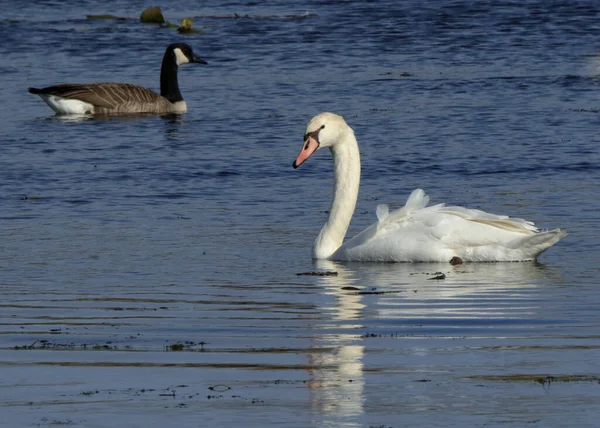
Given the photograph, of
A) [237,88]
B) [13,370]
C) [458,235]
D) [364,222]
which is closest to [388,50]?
[237,88]

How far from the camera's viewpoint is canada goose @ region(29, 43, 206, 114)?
20.8 metres

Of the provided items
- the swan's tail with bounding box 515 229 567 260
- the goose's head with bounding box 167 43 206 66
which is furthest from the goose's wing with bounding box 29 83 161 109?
the swan's tail with bounding box 515 229 567 260

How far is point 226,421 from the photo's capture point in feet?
20.4

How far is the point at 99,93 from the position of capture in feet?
69.3

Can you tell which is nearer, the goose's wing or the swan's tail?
the swan's tail

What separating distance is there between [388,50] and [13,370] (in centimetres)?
1879

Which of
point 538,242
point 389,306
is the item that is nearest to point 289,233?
point 538,242

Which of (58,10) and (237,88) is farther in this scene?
(58,10)

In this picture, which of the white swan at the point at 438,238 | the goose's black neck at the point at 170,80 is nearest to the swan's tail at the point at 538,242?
the white swan at the point at 438,238

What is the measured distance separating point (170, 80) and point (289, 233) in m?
10.7

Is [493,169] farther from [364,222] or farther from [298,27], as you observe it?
[298,27]

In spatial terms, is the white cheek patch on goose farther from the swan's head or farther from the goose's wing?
the swan's head

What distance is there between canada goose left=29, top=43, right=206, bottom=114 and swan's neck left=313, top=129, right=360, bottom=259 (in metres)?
9.17

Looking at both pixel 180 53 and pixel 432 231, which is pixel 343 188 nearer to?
pixel 432 231
